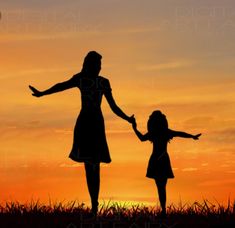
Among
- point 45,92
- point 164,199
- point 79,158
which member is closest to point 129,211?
point 164,199

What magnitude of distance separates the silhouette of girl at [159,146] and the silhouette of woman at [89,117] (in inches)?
48.5

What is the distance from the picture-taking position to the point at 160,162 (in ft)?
45.9

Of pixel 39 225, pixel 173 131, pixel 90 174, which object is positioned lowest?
pixel 39 225

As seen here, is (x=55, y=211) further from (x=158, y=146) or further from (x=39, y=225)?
(x=158, y=146)

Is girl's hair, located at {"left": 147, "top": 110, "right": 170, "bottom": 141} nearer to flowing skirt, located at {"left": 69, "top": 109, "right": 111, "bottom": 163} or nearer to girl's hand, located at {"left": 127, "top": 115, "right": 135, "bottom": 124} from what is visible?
girl's hand, located at {"left": 127, "top": 115, "right": 135, "bottom": 124}

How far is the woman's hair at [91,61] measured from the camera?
42.4ft

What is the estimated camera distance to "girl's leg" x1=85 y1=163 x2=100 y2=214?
12.7 meters

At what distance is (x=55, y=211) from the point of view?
44.9ft

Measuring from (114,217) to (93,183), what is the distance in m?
0.89

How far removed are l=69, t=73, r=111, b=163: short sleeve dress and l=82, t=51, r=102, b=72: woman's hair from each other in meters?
0.19

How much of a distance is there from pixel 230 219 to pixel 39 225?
3.89 metres

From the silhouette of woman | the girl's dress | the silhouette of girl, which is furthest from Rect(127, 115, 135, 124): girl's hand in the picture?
the girl's dress

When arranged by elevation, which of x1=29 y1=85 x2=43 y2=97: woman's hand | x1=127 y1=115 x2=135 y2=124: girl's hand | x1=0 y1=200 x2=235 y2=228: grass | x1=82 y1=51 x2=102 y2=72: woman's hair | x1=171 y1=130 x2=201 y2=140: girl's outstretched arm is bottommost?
x1=0 y1=200 x2=235 y2=228: grass

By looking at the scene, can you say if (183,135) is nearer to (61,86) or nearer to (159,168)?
(159,168)
